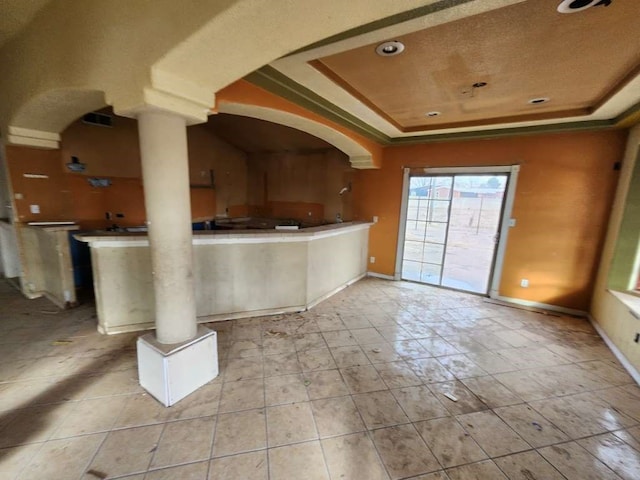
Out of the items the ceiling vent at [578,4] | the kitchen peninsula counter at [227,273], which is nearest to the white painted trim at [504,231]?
the kitchen peninsula counter at [227,273]

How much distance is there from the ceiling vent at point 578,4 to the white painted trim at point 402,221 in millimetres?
3125

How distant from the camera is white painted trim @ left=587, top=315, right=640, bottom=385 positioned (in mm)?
2343

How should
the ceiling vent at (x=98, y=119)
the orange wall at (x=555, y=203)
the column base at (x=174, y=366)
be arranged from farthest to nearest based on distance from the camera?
1. the ceiling vent at (x=98, y=119)
2. the orange wall at (x=555, y=203)
3. the column base at (x=174, y=366)

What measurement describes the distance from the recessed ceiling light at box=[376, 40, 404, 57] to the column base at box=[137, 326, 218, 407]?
258 cm

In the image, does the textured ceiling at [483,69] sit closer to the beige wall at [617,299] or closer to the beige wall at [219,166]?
the beige wall at [617,299]

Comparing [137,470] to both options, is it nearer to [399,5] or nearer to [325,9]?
[325,9]

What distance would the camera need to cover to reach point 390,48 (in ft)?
6.03

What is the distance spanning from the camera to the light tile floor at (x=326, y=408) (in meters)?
1.51

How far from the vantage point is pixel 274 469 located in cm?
147

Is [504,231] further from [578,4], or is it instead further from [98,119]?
[98,119]

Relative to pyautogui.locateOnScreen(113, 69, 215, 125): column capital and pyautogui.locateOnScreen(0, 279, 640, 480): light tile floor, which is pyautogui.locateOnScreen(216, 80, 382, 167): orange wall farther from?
pyautogui.locateOnScreen(0, 279, 640, 480): light tile floor

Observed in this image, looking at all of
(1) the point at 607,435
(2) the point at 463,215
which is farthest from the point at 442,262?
(1) the point at 607,435

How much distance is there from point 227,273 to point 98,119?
363 cm

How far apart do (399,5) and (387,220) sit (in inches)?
154
